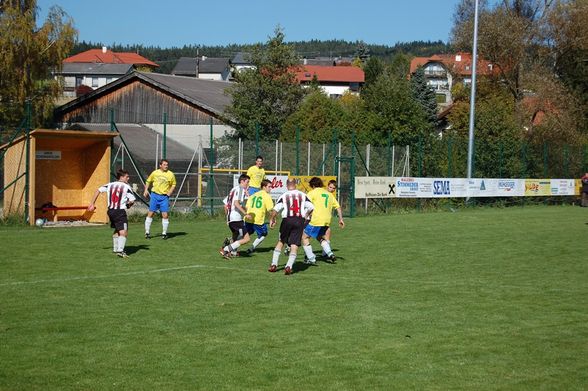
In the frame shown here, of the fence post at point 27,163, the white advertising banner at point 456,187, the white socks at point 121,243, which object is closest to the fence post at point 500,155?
the white advertising banner at point 456,187

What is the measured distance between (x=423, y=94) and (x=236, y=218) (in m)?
69.0

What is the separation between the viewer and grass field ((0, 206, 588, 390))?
8.23m

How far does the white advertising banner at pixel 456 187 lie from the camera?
31661 mm

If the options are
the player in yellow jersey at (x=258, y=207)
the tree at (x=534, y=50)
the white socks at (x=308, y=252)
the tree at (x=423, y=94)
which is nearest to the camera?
the white socks at (x=308, y=252)

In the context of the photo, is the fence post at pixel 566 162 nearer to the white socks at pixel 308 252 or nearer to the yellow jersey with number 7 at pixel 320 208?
the yellow jersey with number 7 at pixel 320 208

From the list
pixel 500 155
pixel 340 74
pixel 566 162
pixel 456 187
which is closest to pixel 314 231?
pixel 456 187

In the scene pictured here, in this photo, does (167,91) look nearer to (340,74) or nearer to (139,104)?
(139,104)

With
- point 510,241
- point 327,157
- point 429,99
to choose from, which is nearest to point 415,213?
point 327,157

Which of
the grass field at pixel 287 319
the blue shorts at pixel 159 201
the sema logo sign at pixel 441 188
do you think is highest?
the sema logo sign at pixel 441 188

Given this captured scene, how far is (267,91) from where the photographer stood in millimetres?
46875

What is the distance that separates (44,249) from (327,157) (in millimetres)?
16237

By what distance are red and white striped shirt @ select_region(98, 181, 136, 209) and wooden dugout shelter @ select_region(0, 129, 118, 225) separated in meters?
6.23

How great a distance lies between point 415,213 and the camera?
33969 mm

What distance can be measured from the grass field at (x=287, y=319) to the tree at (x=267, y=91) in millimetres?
26591
